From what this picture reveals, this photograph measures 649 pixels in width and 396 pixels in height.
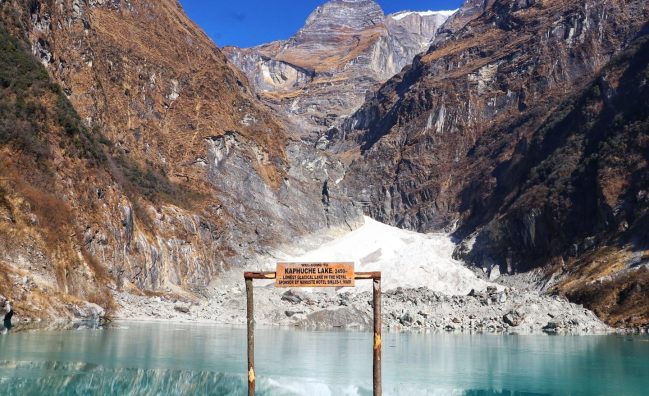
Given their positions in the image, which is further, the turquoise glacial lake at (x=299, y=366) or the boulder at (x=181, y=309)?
the boulder at (x=181, y=309)

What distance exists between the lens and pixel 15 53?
6825 cm

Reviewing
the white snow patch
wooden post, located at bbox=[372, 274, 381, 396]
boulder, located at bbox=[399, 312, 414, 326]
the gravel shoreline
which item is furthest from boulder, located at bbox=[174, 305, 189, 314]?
wooden post, located at bbox=[372, 274, 381, 396]

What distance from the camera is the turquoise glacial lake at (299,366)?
84.3 feet

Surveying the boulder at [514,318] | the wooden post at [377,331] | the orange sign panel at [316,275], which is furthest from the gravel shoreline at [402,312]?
the orange sign panel at [316,275]

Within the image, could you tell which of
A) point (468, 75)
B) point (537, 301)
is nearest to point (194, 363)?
point (537, 301)

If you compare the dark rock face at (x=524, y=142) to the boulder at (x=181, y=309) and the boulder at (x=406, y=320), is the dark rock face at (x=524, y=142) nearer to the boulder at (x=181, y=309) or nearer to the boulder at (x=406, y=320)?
the boulder at (x=406, y=320)

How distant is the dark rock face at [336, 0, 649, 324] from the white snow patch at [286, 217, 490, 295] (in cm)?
682

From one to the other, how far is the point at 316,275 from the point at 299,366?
56.5ft

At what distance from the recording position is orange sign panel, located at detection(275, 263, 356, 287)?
1689 cm

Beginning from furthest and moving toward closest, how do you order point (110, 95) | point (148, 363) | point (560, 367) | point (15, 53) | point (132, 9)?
point (132, 9), point (110, 95), point (15, 53), point (560, 367), point (148, 363)

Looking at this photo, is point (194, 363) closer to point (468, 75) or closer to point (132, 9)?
point (132, 9)

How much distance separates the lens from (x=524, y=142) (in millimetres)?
132000

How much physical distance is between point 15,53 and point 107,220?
19.1 metres

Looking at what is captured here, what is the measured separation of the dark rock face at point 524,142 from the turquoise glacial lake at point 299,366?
99.7 ft
